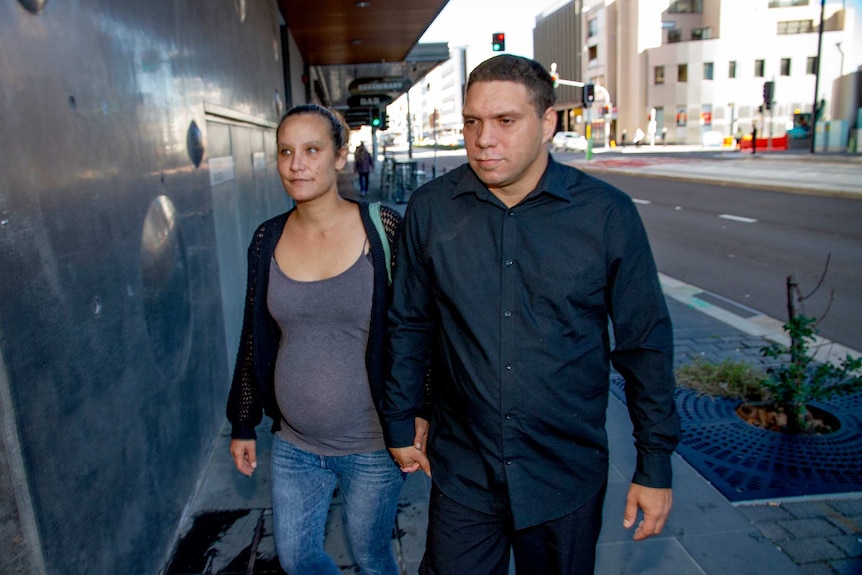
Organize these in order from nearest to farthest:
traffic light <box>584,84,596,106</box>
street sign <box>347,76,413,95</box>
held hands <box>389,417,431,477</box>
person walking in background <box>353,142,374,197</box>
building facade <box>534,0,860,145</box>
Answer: held hands <box>389,417,431,477</box> < street sign <box>347,76,413,95</box> < person walking in background <box>353,142,374,197</box> < traffic light <box>584,84,596,106</box> < building facade <box>534,0,860,145</box>

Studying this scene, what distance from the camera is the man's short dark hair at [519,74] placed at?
2152 millimetres

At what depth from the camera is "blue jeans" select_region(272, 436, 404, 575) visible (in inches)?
99.5

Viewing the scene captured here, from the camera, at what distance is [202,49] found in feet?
15.2

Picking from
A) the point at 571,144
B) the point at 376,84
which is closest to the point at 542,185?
the point at 376,84

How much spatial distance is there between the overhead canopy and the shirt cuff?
8.03m

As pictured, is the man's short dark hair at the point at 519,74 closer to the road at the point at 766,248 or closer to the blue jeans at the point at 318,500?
the blue jeans at the point at 318,500

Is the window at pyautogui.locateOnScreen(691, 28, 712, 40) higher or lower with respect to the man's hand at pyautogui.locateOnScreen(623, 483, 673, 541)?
higher

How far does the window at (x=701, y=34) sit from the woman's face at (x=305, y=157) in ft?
250

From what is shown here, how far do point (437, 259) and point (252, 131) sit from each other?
16.9 ft

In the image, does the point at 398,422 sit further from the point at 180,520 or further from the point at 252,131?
the point at 252,131

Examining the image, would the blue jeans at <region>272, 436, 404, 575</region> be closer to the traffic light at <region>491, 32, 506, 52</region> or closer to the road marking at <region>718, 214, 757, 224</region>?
the road marking at <region>718, 214, 757, 224</region>

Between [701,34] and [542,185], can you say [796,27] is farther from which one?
[542,185]

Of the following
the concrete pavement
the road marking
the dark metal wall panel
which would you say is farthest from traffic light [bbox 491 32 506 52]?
the concrete pavement

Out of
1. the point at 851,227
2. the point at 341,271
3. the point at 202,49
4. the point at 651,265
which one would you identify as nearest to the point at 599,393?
the point at 651,265
